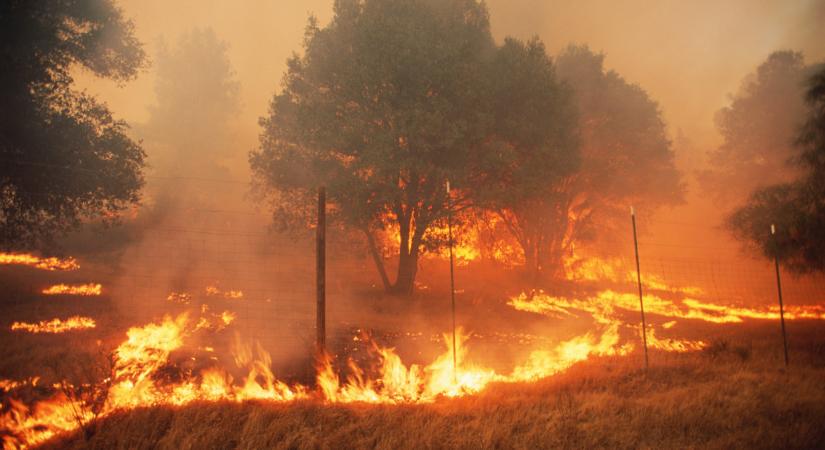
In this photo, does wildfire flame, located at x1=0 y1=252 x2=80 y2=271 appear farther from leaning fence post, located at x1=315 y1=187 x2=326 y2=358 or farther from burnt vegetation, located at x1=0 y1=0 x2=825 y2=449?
leaning fence post, located at x1=315 y1=187 x2=326 y2=358

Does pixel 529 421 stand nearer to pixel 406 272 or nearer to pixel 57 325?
pixel 406 272

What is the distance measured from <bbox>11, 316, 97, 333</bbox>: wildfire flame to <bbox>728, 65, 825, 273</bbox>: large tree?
77.2 feet

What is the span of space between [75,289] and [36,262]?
20.9 ft

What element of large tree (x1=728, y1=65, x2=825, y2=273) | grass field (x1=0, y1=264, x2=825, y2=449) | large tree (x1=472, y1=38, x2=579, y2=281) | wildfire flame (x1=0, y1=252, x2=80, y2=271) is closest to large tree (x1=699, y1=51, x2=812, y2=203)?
large tree (x1=728, y1=65, x2=825, y2=273)

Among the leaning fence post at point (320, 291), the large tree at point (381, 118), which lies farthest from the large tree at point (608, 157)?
the leaning fence post at point (320, 291)

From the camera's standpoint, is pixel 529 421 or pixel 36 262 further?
pixel 36 262

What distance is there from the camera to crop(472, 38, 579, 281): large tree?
19453mm

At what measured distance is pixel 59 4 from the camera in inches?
589

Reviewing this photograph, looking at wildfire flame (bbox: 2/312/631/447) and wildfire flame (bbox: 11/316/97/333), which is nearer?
wildfire flame (bbox: 2/312/631/447)

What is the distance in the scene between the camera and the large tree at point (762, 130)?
35531mm

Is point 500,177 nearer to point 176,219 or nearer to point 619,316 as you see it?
point 619,316

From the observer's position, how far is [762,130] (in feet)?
122

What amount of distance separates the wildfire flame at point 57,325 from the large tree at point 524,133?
15.1 meters

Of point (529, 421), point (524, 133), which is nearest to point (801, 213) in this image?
point (524, 133)
